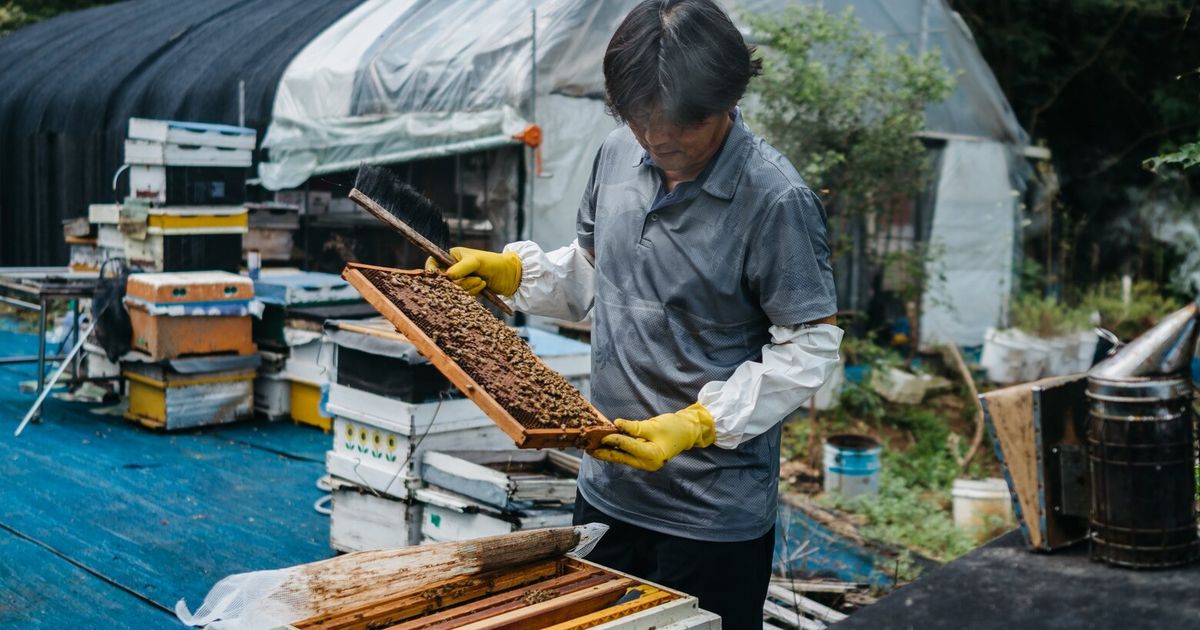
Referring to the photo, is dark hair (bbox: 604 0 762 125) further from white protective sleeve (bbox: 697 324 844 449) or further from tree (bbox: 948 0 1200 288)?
tree (bbox: 948 0 1200 288)

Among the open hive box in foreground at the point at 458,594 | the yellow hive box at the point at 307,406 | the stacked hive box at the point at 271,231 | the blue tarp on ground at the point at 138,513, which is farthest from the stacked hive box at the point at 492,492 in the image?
the stacked hive box at the point at 271,231

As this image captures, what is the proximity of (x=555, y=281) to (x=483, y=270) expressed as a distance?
20cm

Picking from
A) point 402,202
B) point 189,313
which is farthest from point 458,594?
point 189,313

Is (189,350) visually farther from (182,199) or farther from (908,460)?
(908,460)

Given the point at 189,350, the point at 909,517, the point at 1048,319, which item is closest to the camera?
the point at 909,517

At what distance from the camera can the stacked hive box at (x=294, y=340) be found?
25.4 feet

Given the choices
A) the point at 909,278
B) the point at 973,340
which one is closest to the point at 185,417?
the point at 909,278

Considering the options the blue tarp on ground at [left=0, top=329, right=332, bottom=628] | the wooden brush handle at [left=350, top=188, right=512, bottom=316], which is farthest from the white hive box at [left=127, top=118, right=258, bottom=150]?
the wooden brush handle at [left=350, top=188, right=512, bottom=316]

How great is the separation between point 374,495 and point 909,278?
731 centimetres

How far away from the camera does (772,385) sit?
2457mm

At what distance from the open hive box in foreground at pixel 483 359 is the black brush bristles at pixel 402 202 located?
0.58 feet

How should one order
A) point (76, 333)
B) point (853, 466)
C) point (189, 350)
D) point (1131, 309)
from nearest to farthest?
point (853, 466), point (189, 350), point (76, 333), point (1131, 309)

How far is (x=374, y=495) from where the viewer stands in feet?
Result: 16.3

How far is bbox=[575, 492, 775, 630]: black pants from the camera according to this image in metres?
2.60
